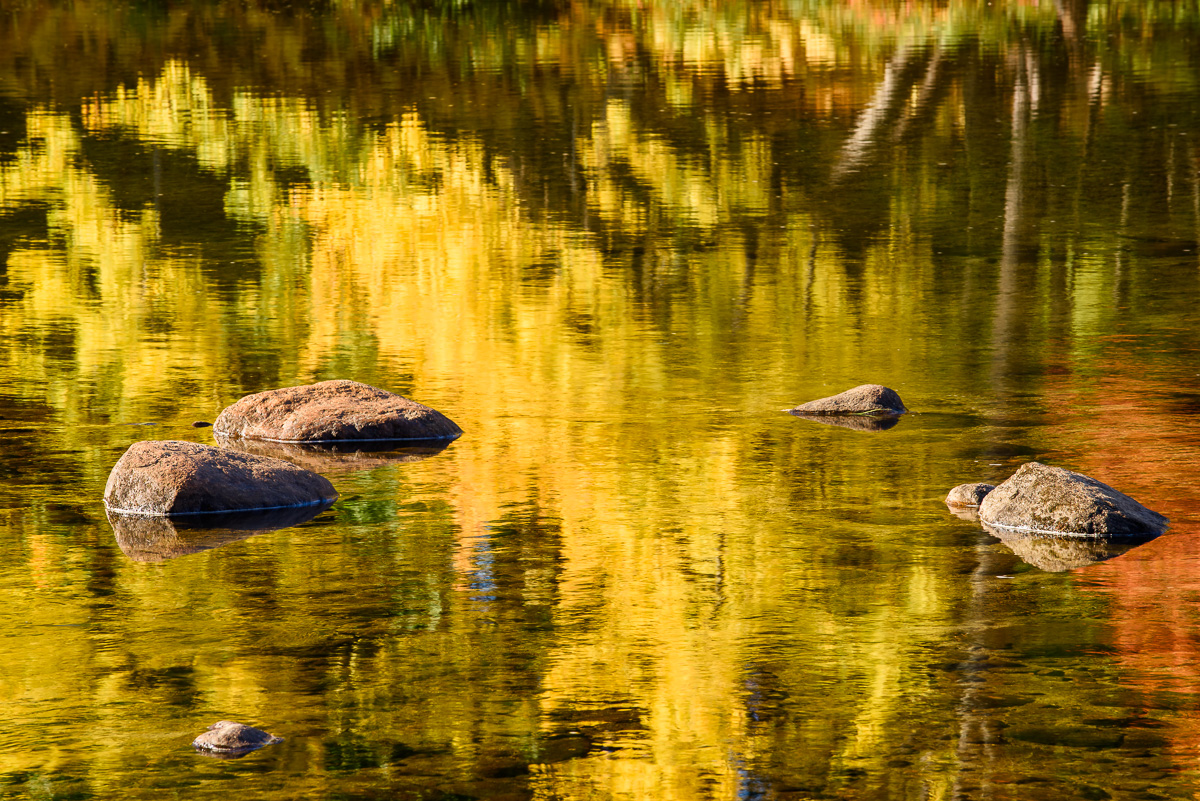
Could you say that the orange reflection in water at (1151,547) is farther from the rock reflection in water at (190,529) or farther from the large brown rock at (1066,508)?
the rock reflection in water at (190,529)

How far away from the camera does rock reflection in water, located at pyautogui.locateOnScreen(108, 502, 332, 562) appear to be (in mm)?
9078

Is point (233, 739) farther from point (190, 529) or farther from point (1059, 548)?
point (1059, 548)

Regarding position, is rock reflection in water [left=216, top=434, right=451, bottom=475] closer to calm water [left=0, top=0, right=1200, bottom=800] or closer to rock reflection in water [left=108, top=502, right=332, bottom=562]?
calm water [left=0, top=0, right=1200, bottom=800]

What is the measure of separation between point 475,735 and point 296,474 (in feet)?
11.5

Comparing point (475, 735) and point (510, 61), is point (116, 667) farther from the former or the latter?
point (510, 61)

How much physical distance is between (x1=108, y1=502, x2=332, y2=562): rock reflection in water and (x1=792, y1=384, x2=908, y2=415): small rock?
3391 millimetres

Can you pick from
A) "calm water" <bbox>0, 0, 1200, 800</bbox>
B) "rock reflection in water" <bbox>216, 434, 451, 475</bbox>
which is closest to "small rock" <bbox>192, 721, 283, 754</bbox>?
"calm water" <bbox>0, 0, 1200, 800</bbox>

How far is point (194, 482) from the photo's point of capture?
963 cm

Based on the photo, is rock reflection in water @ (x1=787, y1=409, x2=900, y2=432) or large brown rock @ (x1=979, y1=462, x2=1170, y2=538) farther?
rock reflection in water @ (x1=787, y1=409, x2=900, y2=432)

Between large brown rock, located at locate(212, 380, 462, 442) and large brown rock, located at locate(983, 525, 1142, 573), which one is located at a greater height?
large brown rock, located at locate(212, 380, 462, 442)

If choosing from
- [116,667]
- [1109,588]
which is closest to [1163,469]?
[1109,588]

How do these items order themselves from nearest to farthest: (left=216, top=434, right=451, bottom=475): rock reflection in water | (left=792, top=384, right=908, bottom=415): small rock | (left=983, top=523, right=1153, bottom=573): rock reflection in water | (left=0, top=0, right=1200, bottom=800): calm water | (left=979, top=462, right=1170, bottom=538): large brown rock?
(left=0, top=0, right=1200, bottom=800): calm water, (left=983, top=523, right=1153, bottom=573): rock reflection in water, (left=979, top=462, right=1170, bottom=538): large brown rock, (left=216, top=434, right=451, bottom=475): rock reflection in water, (left=792, top=384, right=908, bottom=415): small rock

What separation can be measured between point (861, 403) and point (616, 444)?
1.68m

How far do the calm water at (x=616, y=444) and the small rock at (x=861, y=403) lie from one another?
31 centimetres
